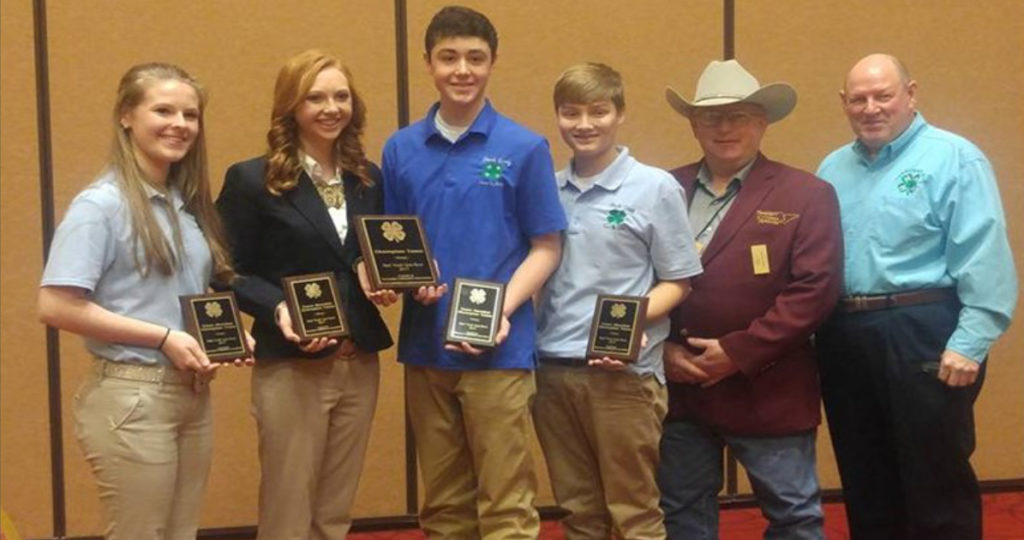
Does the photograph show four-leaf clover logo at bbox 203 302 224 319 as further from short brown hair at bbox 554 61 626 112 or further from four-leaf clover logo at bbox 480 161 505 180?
short brown hair at bbox 554 61 626 112

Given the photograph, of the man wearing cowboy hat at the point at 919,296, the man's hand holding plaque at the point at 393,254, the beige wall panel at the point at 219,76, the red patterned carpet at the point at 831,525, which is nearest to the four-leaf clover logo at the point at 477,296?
the man's hand holding plaque at the point at 393,254

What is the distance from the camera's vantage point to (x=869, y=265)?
318 centimetres

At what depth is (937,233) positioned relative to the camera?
3.17 metres

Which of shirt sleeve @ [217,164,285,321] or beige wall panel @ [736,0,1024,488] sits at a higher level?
beige wall panel @ [736,0,1024,488]

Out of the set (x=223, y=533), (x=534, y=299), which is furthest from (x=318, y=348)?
(x=223, y=533)

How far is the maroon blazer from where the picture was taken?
3.06m

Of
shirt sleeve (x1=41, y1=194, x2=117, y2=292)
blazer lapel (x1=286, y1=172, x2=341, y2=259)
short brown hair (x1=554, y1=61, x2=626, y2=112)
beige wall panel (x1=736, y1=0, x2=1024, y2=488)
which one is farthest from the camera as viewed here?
beige wall panel (x1=736, y1=0, x2=1024, y2=488)

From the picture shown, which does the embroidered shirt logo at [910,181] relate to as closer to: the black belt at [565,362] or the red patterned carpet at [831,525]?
the black belt at [565,362]

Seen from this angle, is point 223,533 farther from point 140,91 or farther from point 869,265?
point 869,265

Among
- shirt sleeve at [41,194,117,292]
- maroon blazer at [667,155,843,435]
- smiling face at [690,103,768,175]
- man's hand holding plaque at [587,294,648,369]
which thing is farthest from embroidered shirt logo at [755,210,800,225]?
shirt sleeve at [41,194,117,292]

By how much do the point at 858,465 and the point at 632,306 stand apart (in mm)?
935

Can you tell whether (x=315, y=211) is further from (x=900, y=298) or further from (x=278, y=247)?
(x=900, y=298)

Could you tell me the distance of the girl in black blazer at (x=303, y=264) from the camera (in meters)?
2.89

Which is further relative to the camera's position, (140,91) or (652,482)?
(652,482)
